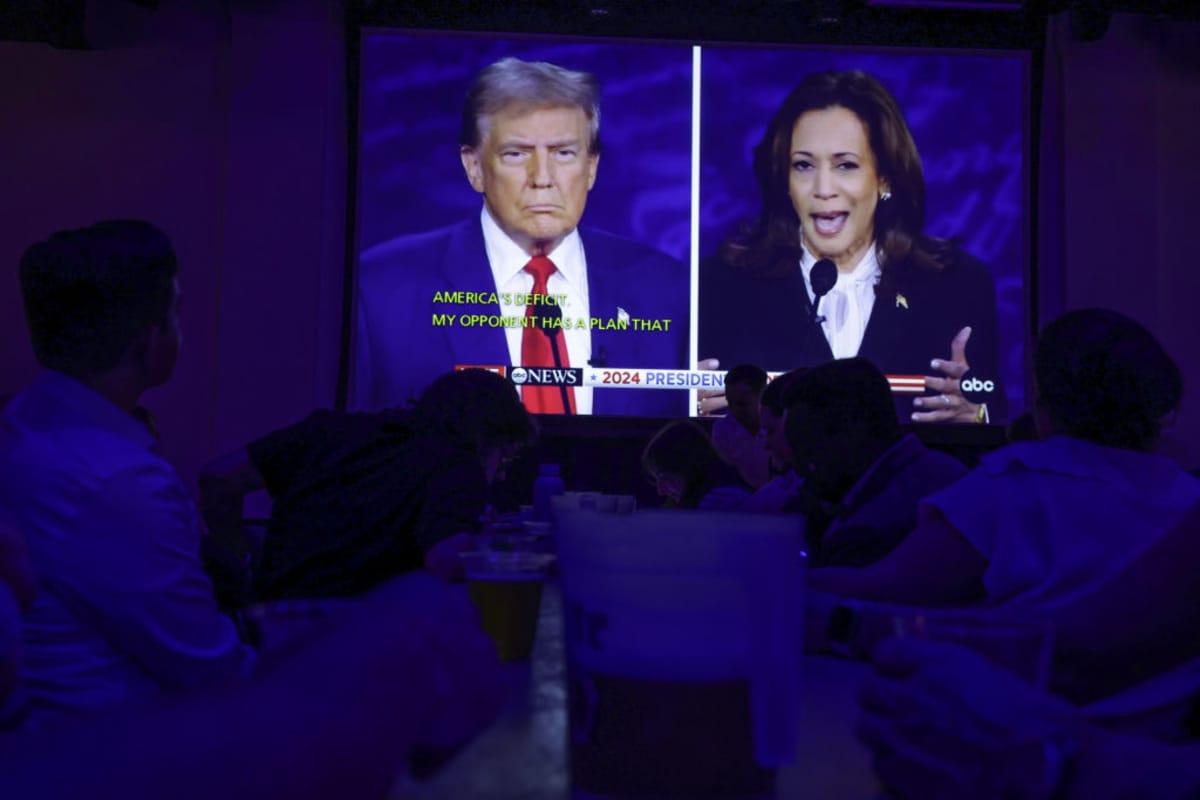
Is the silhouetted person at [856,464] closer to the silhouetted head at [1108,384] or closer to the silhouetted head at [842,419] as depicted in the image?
the silhouetted head at [842,419]

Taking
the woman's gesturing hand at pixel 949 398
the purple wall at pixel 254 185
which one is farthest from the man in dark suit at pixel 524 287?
the woman's gesturing hand at pixel 949 398

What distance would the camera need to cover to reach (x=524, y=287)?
4.99 m

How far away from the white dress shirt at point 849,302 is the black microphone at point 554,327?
1.26 meters

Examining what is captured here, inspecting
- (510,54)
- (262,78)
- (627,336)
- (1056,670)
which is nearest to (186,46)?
(262,78)

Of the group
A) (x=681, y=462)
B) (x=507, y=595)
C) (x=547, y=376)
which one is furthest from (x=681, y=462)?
(x=507, y=595)

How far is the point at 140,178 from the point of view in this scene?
526 cm

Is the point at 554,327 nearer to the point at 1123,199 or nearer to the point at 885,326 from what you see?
the point at 885,326

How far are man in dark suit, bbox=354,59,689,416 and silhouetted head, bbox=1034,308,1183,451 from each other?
354 centimetres

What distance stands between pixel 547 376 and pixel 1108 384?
3714 mm

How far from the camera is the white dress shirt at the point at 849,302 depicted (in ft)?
16.5

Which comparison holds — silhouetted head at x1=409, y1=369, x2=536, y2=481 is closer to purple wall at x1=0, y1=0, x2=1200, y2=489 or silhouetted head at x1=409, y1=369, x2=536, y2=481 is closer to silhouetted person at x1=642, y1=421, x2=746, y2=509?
silhouetted person at x1=642, y1=421, x2=746, y2=509

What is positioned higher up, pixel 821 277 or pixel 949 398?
pixel 821 277

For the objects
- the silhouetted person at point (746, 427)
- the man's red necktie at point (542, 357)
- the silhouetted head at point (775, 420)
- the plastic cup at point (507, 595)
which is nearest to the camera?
the plastic cup at point (507, 595)

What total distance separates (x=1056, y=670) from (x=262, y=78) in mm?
4998
